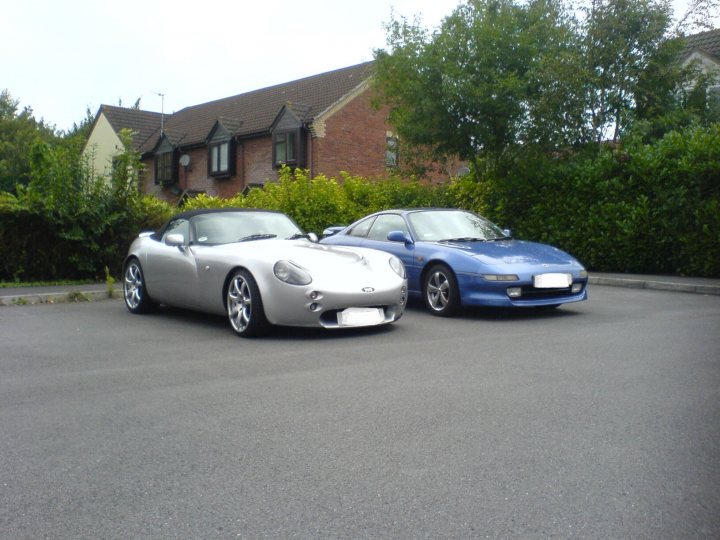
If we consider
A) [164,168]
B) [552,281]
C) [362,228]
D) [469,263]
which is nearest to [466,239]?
[469,263]

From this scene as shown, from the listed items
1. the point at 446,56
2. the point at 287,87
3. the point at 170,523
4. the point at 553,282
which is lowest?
the point at 170,523

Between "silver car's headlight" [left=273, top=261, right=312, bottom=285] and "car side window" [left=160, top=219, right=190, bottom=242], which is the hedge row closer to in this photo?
"car side window" [left=160, top=219, right=190, bottom=242]

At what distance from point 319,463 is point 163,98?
44458 mm

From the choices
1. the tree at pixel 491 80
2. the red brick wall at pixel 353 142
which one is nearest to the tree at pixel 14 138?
the red brick wall at pixel 353 142

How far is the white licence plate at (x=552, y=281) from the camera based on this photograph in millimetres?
9297

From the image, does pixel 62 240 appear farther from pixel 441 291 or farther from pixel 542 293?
pixel 542 293

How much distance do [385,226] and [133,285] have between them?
137 inches

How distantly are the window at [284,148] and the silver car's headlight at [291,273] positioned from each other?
2708 cm

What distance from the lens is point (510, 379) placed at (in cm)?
584

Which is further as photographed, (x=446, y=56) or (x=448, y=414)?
(x=446, y=56)

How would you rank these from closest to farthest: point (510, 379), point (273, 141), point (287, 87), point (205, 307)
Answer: point (510, 379), point (205, 307), point (273, 141), point (287, 87)

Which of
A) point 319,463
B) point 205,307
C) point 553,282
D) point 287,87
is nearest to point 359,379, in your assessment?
point 319,463

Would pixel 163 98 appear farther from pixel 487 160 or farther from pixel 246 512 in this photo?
pixel 246 512

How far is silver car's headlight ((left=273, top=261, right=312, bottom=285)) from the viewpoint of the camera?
26.0ft
